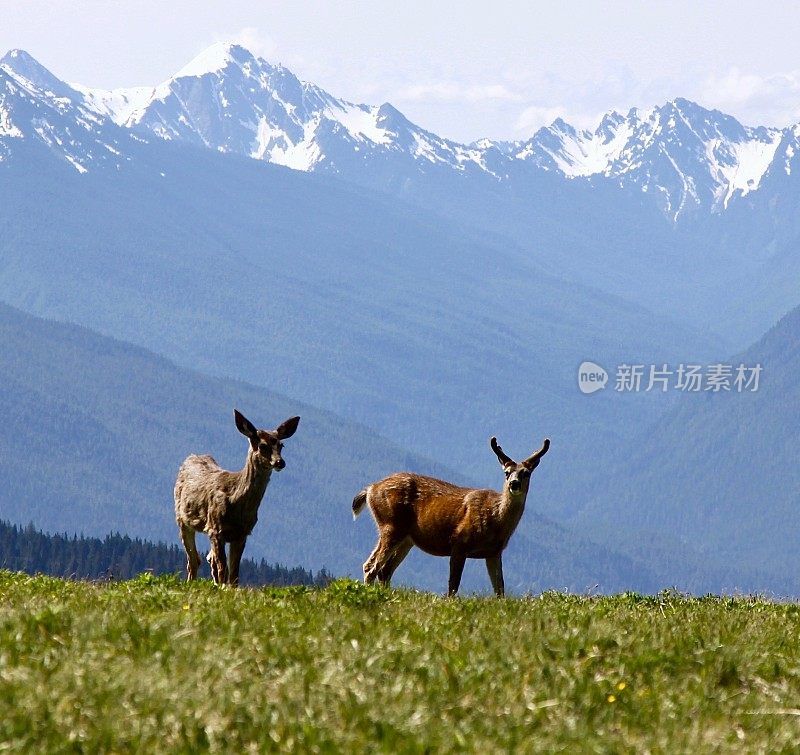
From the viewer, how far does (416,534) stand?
20.5 metres

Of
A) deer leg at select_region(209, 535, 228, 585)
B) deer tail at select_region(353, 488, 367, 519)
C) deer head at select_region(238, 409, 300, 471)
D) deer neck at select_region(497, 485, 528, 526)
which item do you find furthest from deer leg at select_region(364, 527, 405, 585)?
deer head at select_region(238, 409, 300, 471)

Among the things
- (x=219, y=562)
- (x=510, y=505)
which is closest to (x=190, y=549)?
(x=219, y=562)

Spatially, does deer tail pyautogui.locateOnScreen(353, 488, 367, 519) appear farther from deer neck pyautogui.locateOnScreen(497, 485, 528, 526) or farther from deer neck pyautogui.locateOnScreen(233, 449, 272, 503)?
deer neck pyautogui.locateOnScreen(497, 485, 528, 526)

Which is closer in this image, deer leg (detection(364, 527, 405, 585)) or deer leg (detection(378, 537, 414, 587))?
deer leg (detection(364, 527, 405, 585))

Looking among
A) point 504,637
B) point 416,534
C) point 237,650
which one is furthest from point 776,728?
point 416,534

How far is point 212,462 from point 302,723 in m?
13.5

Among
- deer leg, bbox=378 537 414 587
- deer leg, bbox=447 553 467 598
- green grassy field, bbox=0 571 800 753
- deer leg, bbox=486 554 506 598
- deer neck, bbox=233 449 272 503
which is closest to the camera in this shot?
green grassy field, bbox=0 571 800 753

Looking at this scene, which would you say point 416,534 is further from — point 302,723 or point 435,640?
point 302,723

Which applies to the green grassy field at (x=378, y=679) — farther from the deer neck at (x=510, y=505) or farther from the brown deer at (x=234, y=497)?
the deer neck at (x=510, y=505)

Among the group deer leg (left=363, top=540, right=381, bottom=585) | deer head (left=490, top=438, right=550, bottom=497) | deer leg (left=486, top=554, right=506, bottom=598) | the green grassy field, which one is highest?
deer head (left=490, top=438, right=550, bottom=497)

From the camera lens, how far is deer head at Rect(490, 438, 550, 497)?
19156 millimetres

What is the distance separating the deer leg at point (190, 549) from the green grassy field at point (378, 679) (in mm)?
6569

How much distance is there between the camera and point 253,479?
1967 centimetres

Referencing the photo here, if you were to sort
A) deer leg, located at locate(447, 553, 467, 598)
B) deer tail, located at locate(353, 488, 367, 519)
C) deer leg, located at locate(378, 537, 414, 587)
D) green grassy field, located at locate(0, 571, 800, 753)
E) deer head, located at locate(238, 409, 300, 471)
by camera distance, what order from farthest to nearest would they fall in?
deer tail, located at locate(353, 488, 367, 519) < deer leg, located at locate(378, 537, 414, 587) < deer leg, located at locate(447, 553, 467, 598) < deer head, located at locate(238, 409, 300, 471) < green grassy field, located at locate(0, 571, 800, 753)
